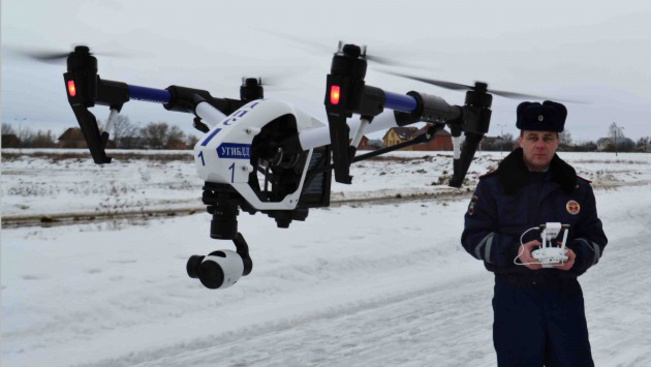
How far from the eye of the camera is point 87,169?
2816cm

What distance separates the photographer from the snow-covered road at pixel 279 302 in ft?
16.9

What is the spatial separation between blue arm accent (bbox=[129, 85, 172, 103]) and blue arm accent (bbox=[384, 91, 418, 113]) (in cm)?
189

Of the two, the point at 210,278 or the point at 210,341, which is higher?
the point at 210,278

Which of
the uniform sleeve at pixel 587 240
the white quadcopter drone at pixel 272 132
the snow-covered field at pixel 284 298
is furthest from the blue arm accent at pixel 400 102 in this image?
the snow-covered field at pixel 284 298

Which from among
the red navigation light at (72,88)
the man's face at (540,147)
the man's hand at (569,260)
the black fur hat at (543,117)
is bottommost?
the man's hand at (569,260)

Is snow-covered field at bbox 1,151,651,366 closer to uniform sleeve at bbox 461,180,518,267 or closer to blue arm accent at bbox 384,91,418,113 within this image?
blue arm accent at bbox 384,91,418,113

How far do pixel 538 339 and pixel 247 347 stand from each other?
9.42 ft

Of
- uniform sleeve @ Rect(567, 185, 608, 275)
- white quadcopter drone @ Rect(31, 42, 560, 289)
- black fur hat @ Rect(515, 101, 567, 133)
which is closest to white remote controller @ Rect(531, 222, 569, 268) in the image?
uniform sleeve @ Rect(567, 185, 608, 275)

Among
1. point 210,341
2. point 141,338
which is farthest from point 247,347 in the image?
point 141,338

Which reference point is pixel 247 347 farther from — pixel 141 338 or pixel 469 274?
pixel 469 274

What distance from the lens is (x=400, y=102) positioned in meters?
4.30

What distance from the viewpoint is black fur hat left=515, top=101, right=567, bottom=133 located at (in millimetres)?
2957

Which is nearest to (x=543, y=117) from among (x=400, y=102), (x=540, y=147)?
(x=540, y=147)

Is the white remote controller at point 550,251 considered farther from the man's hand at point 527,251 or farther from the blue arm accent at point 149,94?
the blue arm accent at point 149,94
